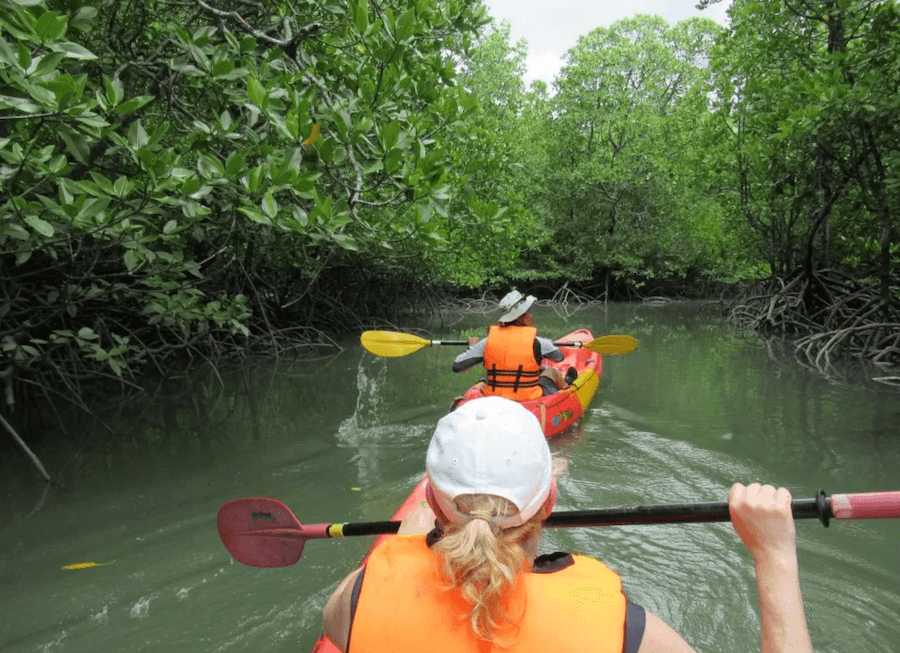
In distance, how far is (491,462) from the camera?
3.57 feet

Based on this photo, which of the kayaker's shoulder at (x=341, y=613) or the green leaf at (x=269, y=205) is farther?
the green leaf at (x=269, y=205)

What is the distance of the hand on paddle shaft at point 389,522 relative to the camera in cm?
135

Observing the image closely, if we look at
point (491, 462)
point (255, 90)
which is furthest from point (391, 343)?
point (491, 462)

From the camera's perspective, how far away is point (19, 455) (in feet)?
14.6

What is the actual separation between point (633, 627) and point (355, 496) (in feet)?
10.3

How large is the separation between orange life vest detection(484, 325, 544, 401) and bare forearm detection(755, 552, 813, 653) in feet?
12.2

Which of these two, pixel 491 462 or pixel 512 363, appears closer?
pixel 491 462

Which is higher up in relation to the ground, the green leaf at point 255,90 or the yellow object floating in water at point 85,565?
the green leaf at point 255,90

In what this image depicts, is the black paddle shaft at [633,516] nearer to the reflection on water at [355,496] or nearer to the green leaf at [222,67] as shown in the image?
the reflection on water at [355,496]

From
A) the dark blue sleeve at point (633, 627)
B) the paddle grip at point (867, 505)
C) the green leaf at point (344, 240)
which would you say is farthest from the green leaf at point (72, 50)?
the paddle grip at point (867, 505)

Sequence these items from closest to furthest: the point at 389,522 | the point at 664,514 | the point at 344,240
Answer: the point at 664,514
the point at 389,522
the point at 344,240

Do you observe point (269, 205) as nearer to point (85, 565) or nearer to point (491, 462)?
point (85, 565)

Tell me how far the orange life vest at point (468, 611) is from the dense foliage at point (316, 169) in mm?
2069

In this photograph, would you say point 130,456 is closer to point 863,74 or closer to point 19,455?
point 19,455
